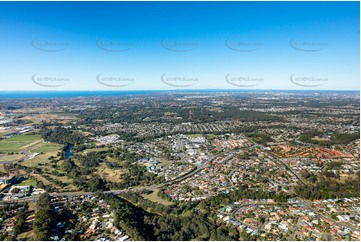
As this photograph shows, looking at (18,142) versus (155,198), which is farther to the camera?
(18,142)

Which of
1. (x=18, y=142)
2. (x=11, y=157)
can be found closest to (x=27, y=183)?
(x=11, y=157)

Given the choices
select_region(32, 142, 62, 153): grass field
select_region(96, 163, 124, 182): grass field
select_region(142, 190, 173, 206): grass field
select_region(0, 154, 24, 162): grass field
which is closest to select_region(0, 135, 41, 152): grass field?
select_region(32, 142, 62, 153): grass field

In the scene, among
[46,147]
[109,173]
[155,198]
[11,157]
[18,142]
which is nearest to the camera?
[155,198]

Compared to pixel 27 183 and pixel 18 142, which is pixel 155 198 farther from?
pixel 18 142

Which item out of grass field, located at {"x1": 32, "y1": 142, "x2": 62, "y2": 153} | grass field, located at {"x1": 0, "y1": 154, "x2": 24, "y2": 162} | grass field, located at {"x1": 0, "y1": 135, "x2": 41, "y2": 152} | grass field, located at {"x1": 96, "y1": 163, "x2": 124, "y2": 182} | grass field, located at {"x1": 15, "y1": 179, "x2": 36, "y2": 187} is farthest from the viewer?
grass field, located at {"x1": 0, "y1": 135, "x2": 41, "y2": 152}

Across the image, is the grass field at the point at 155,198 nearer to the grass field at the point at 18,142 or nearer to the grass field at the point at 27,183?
the grass field at the point at 27,183

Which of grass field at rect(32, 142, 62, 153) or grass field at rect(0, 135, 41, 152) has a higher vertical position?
grass field at rect(0, 135, 41, 152)

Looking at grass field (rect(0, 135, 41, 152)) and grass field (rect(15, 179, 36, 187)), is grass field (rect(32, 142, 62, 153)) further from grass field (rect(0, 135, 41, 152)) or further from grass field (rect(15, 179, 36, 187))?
grass field (rect(15, 179, 36, 187))

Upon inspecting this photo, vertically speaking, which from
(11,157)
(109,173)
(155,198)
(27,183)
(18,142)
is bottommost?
(155,198)

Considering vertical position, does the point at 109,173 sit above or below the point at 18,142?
below
